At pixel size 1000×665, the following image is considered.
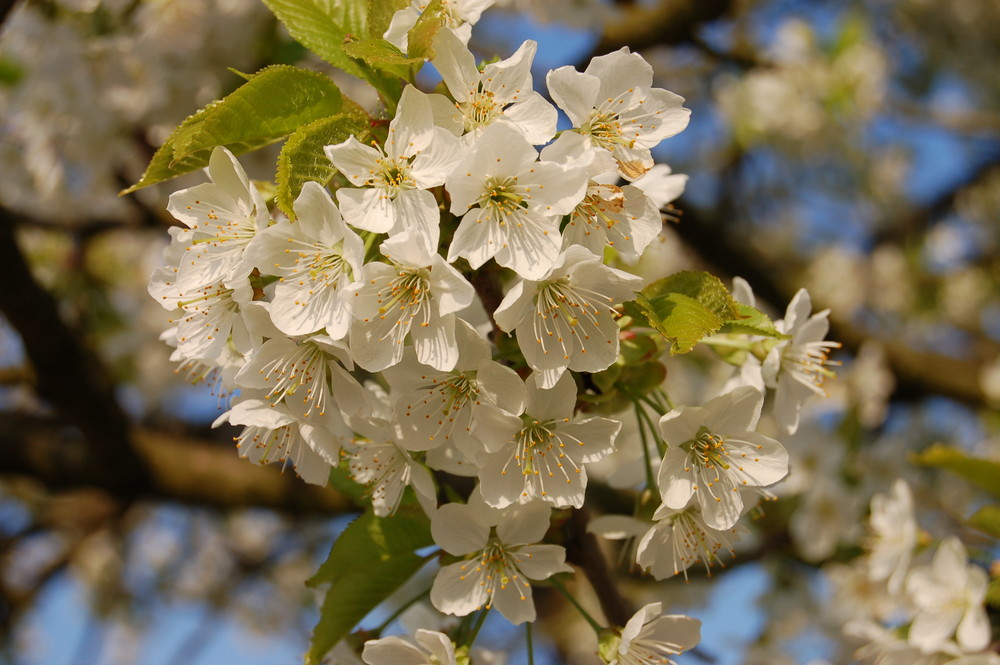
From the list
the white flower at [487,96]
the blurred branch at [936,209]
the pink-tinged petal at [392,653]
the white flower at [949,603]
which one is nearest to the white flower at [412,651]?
the pink-tinged petal at [392,653]

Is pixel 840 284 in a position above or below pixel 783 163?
below

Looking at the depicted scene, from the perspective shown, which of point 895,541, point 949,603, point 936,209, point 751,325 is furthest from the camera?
point 936,209

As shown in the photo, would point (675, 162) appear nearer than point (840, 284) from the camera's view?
Yes

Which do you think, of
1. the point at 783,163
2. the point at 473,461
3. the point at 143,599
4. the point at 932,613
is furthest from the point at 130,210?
the point at 783,163

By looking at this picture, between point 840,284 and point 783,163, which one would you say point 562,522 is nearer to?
point 783,163

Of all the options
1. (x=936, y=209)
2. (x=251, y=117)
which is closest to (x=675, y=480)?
(x=251, y=117)

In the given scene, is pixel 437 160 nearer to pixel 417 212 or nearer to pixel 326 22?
pixel 417 212

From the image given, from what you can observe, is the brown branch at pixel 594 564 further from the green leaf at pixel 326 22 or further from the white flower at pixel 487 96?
the green leaf at pixel 326 22

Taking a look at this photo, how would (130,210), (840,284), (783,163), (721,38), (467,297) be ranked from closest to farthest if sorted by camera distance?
(467,297), (130,210), (721,38), (783,163), (840,284)
